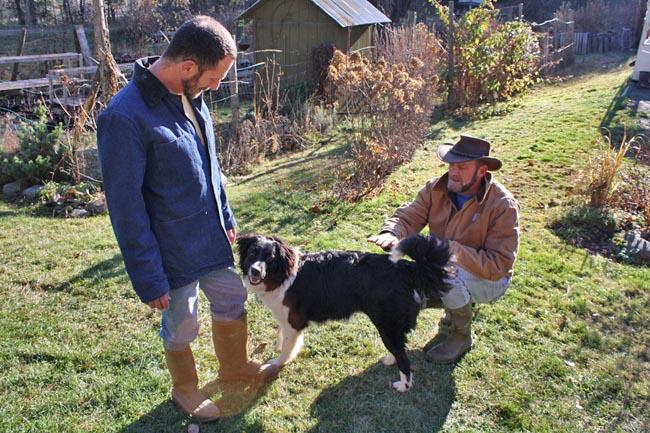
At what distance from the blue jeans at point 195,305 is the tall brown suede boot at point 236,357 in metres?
0.07

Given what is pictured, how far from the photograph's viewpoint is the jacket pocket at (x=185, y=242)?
2.52m

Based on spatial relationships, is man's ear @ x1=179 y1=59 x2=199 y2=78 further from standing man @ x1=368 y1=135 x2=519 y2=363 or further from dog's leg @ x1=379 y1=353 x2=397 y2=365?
dog's leg @ x1=379 y1=353 x2=397 y2=365

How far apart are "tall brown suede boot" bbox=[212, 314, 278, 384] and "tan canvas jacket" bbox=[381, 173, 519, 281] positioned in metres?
1.26

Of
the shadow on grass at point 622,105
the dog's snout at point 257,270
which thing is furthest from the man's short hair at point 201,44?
the shadow on grass at point 622,105

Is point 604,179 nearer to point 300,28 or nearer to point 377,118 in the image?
point 377,118

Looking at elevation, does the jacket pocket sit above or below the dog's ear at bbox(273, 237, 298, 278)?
above

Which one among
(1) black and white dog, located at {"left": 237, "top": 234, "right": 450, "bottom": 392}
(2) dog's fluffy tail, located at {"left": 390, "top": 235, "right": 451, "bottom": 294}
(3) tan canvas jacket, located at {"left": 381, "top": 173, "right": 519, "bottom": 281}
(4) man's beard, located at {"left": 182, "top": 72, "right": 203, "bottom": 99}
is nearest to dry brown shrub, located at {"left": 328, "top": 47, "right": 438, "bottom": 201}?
(3) tan canvas jacket, located at {"left": 381, "top": 173, "right": 519, "bottom": 281}

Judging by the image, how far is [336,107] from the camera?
11.6 meters

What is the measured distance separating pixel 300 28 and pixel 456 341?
41.7 ft

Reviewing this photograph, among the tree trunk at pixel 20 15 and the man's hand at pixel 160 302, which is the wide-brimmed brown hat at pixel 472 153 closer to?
the man's hand at pixel 160 302

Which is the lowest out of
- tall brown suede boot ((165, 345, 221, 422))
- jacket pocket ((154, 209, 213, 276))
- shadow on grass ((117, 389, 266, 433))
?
shadow on grass ((117, 389, 266, 433))

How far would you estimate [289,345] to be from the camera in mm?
3494

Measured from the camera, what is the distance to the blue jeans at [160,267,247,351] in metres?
2.73

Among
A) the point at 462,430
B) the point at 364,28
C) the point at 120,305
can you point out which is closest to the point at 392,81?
the point at 120,305
